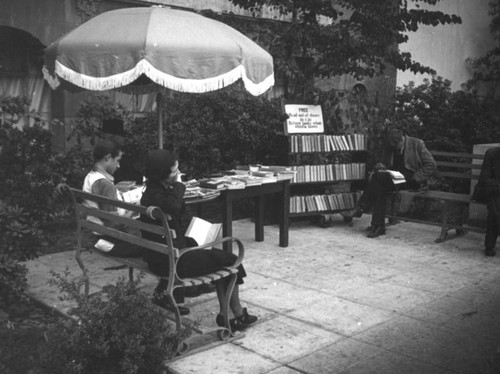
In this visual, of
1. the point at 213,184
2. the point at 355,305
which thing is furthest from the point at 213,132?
the point at 355,305

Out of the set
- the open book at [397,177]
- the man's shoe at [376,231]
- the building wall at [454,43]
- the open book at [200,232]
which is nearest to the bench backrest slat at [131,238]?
the open book at [200,232]

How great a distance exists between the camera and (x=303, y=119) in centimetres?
923

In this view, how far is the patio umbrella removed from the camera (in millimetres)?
5652

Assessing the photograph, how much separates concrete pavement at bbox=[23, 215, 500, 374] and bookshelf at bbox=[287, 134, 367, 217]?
53 centimetres

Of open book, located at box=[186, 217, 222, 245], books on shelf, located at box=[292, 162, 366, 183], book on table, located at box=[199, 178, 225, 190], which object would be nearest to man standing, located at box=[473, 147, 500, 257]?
books on shelf, located at box=[292, 162, 366, 183]

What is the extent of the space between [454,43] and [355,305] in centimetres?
1359

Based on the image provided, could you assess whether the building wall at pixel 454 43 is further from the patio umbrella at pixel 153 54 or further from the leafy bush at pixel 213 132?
the patio umbrella at pixel 153 54

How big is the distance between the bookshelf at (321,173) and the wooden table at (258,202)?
0.86 metres

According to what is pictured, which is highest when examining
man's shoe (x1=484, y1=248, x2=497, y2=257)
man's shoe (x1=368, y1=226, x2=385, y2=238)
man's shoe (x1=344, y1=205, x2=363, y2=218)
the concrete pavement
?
man's shoe (x1=344, y1=205, x2=363, y2=218)

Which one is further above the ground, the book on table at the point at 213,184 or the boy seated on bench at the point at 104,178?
the boy seated on bench at the point at 104,178

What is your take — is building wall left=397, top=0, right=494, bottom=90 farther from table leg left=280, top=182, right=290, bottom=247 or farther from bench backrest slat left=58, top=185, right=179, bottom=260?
bench backrest slat left=58, top=185, right=179, bottom=260

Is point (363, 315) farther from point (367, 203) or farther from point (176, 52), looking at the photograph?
point (367, 203)

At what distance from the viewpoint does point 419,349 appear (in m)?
4.69

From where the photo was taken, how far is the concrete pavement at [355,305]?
4.46m
